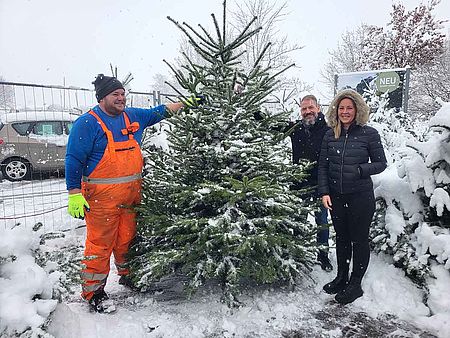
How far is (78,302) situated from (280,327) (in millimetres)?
1949

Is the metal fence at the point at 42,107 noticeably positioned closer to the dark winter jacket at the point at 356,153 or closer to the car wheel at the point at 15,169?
the car wheel at the point at 15,169

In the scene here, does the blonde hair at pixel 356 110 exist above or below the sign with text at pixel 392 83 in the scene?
below

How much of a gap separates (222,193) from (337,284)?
162 cm

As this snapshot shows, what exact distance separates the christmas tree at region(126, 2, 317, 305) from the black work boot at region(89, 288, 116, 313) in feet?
1.18

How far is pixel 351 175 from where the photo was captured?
3.29m

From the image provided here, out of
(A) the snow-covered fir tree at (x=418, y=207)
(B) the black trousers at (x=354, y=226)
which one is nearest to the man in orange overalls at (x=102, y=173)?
(B) the black trousers at (x=354, y=226)

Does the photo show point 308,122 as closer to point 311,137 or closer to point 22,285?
point 311,137

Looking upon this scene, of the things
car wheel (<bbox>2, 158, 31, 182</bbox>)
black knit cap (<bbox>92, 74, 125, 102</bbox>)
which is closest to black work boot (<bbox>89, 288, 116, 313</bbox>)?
black knit cap (<bbox>92, 74, 125, 102</bbox>)

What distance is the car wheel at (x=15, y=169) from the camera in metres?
10.2

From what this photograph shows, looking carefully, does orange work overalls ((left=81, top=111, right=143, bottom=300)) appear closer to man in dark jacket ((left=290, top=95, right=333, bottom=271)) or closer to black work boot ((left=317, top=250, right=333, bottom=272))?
man in dark jacket ((left=290, top=95, right=333, bottom=271))

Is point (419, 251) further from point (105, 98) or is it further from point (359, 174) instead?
point (105, 98)

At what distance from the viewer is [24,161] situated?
408 inches

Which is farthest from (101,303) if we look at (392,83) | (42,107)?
(392,83)

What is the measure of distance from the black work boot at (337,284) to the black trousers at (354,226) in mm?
42
